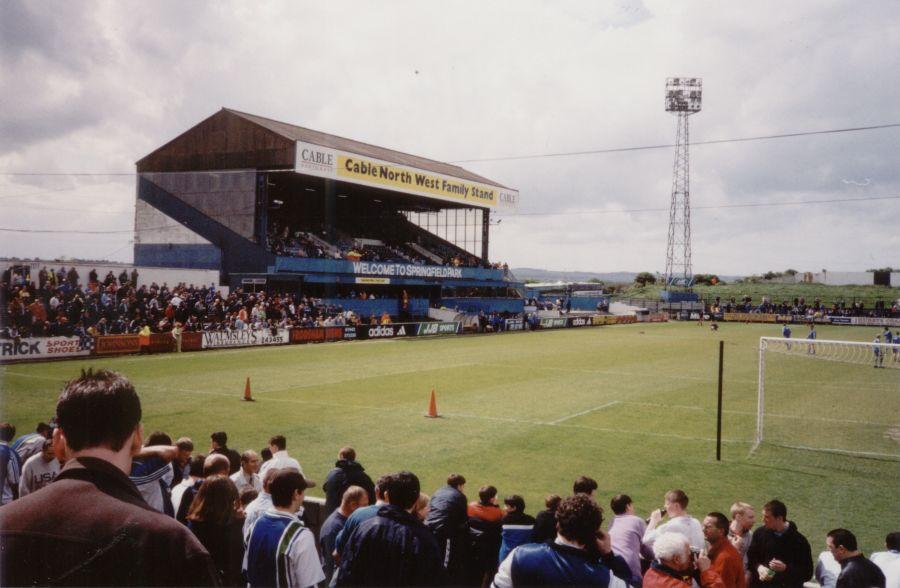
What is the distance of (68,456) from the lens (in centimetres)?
239

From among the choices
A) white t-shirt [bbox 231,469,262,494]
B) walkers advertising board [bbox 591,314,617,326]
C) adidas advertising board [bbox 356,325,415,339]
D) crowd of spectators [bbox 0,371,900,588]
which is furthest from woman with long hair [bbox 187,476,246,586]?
walkers advertising board [bbox 591,314,617,326]

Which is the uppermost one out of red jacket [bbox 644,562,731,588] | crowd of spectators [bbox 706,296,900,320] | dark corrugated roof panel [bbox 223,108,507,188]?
dark corrugated roof panel [bbox 223,108,507,188]

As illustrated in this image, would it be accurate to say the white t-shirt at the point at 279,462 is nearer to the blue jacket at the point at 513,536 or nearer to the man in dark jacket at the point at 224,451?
the man in dark jacket at the point at 224,451

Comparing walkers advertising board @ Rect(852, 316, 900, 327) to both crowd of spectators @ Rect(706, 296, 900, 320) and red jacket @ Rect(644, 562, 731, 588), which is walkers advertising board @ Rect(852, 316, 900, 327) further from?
red jacket @ Rect(644, 562, 731, 588)

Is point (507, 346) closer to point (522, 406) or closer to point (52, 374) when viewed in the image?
point (522, 406)

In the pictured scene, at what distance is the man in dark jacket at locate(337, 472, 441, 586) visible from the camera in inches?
169

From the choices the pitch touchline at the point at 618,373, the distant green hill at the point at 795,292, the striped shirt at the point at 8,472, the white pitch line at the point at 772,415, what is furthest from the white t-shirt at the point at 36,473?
the distant green hill at the point at 795,292

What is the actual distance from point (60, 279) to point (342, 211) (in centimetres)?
3090

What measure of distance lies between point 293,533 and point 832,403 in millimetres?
21836

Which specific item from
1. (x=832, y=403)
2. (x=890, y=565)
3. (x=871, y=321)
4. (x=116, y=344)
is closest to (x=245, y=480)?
(x=890, y=565)

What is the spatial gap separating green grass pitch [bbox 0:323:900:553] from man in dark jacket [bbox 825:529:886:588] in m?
3.71

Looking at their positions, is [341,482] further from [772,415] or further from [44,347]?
[44,347]

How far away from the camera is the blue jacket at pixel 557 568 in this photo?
397cm

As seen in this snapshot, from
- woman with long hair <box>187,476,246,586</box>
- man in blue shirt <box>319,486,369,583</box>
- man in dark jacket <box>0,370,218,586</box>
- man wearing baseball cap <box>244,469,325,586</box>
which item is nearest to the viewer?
man in dark jacket <box>0,370,218,586</box>
